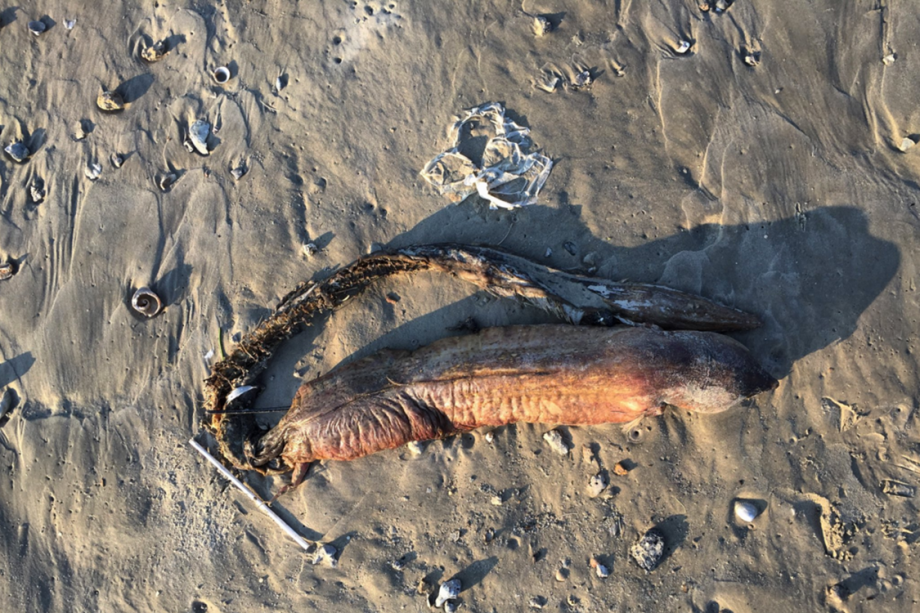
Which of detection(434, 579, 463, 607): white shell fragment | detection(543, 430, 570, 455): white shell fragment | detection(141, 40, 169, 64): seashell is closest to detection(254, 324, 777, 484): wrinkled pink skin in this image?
detection(543, 430, 570, 455): white shell fragment

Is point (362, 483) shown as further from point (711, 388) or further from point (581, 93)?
point (581, 93)

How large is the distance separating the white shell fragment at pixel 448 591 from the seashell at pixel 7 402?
544 cm

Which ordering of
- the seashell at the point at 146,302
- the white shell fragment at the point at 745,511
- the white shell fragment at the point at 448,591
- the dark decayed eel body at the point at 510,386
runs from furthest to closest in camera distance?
the seashell at the point at 146,302, the white shell fragment at the point at 448,591, the white shell fragment at the point at 745,511, the dark decayed eel body at the point at 510,386

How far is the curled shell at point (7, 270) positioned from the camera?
20.0 feet

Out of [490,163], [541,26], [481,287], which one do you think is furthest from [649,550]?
[541,26]

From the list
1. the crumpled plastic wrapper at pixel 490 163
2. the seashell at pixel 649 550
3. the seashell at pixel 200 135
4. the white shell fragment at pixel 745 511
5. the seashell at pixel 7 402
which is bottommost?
the seashell at pixel 649 550

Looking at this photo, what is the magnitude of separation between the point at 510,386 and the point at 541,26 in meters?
4.09

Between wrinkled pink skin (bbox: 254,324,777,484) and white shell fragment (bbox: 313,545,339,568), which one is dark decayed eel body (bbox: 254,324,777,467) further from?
white shell fragment (bbox: 313,545,339,568)

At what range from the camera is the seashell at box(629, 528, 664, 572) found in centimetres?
557

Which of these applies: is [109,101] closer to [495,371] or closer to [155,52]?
[155,52]

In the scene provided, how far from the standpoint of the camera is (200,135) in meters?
6.02

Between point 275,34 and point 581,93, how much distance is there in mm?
3667

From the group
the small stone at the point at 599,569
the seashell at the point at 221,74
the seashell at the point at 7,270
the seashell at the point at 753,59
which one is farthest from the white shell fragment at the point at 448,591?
the seashell at the point at 753,59

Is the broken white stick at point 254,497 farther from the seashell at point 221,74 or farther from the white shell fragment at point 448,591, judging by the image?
the seashell at point 221,74
